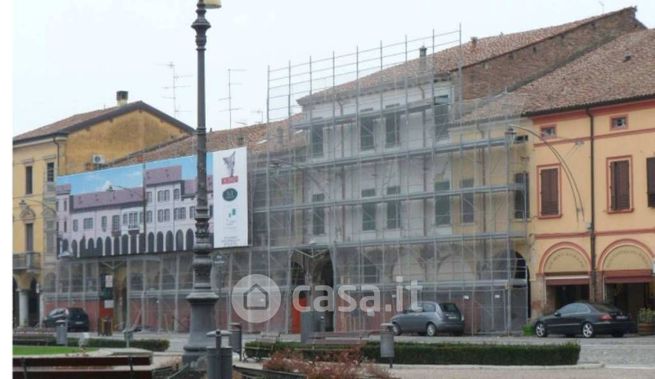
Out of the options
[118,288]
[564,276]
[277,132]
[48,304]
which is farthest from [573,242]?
[48,304]

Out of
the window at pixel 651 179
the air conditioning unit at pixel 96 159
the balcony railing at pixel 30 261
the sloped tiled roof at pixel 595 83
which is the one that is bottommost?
the balcony railing at pixel 30 261

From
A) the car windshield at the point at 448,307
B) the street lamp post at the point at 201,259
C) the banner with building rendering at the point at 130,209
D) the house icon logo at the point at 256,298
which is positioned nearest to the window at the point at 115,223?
the banner with building rendering at the point at 130,209

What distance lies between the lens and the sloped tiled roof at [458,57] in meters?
50.0

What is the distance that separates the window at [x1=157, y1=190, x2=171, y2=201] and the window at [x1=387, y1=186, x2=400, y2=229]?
46.1ft

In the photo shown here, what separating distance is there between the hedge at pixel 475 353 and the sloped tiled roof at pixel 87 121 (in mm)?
45430

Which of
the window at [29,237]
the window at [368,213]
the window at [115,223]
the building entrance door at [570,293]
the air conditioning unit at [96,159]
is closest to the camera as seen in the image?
the building entrance door at [570,293]

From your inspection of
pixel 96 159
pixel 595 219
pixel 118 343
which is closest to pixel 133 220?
pixel 96 159

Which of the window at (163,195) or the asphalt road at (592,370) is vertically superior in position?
the window at (163,195)

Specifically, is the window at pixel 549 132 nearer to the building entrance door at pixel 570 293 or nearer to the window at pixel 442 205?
the window at pixel 442 205

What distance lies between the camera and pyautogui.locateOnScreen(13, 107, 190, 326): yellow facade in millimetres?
69188

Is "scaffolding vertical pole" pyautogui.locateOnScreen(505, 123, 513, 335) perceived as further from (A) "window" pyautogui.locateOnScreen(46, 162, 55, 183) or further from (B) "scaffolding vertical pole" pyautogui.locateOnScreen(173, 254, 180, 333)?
(A) "window" pyautogui.locateOnScreen(46, 162, 55, 183)

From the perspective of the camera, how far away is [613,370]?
22.5 m

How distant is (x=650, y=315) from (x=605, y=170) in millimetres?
5641

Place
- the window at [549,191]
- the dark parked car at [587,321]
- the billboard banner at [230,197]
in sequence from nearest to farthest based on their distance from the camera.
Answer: the dark parked car at [587,321] < the window at [549,191] < the billboard banner at [230,197]
